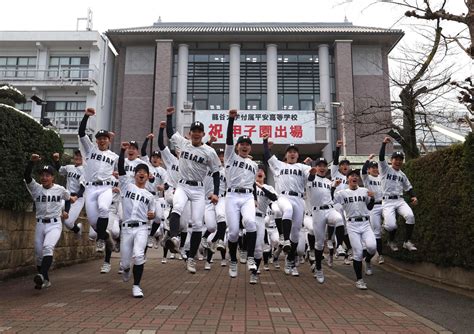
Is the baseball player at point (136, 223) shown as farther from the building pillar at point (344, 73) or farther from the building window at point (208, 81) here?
the building pillar at point (344, 73)

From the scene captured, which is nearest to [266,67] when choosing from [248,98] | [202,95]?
[248,98]

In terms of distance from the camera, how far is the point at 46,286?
298 inches

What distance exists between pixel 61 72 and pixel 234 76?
48.0ft

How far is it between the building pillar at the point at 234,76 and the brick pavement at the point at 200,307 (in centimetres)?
2496

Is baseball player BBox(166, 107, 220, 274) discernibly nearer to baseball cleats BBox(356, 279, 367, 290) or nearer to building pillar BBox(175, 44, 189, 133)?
baseball cleats BBox(356, 279, 367, 290)

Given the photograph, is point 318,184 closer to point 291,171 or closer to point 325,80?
point 291,171

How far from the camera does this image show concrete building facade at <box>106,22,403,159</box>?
33.2 m

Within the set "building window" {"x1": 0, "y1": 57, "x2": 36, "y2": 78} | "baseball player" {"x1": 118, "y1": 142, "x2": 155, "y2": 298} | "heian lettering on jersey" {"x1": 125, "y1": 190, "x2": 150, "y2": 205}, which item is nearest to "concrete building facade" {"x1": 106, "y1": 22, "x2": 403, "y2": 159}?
"building window" {"x1": 0, "y1": 57, "x2": 36, "y2": 78}

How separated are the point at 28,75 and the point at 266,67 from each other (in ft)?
66.2

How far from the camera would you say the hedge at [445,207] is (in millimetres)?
7340

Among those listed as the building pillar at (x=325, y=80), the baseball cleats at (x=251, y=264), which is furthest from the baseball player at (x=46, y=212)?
the building pillar at (x=325, y=80)

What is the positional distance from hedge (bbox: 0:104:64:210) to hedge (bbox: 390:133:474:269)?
27.6 feet

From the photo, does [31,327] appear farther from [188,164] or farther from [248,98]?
[248,98]

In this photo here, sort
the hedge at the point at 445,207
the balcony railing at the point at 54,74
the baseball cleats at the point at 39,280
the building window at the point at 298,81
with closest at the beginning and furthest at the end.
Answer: the baseball cleats at the point at 39,280 < the hedge at the point at 445,207 < the building window at the point at 298,81 < the balcony railing at the point at 54,74
